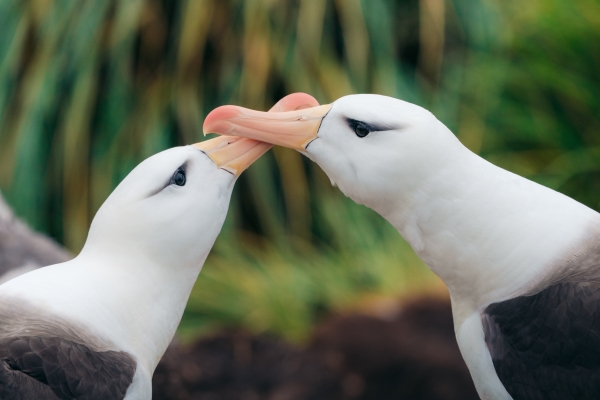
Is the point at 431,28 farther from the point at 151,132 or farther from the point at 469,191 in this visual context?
the point at 469,191

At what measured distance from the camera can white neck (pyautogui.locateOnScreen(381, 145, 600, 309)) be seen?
2.44 m

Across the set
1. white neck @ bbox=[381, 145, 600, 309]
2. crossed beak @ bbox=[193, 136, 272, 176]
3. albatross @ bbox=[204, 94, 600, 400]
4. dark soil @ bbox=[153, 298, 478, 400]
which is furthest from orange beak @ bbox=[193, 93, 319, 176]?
dark soil @ bbox=[153, 298, 478, 400]

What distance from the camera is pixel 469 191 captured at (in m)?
2.45

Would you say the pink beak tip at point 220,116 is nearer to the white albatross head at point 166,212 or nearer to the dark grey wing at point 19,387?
the white albatross head at point 166,212

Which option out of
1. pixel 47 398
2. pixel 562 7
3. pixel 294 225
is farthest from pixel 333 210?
pixel 47 398

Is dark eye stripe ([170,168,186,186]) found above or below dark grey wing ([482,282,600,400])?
above

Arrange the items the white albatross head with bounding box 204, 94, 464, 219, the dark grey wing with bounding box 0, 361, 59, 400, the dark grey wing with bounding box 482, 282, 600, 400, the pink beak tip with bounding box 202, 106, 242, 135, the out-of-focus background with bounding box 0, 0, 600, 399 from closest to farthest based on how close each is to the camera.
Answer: the dark grey wing with bounding box 0, 361, 59, 400 → the dark grey wing with bounding box 482, 282, 600, 400 → the white albatross head with bounding box 204, 94, 464, 219 → the pink beak tip with bounding box 202, 106, 242, 135 → the out-of-focus background with bounding box 0, 0, 600, 399

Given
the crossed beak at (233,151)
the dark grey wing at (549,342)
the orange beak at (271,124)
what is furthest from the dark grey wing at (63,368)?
the dark grey wing at (549,342)

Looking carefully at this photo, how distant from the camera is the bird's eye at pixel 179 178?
255 centimetres

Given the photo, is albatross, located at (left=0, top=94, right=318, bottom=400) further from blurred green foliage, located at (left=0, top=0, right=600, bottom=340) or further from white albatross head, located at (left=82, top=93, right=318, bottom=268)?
blurred green foliage, located at (left=0, top=0, right=600, bottom=340)

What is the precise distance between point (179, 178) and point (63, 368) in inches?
27.9

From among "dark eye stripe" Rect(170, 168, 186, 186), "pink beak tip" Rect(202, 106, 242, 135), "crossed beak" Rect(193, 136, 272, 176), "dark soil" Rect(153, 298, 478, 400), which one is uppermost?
"pink beak tip" Rect(202, 106, 242, 135)

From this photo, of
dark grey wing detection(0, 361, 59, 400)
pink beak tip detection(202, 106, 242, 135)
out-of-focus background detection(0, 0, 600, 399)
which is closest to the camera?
dark grey wing detection(0, 361, 59, 400)

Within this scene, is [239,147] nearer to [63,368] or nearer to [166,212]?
[166,212]
